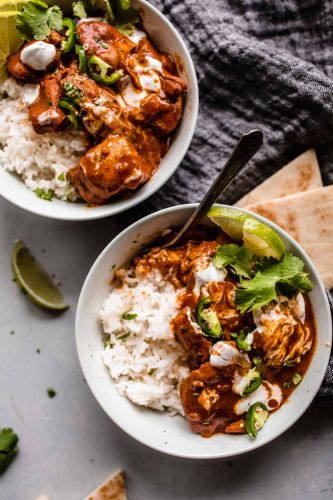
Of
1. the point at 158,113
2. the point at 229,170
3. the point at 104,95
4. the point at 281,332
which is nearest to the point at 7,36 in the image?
the point at 104,95

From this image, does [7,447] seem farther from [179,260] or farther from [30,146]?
[30,146]

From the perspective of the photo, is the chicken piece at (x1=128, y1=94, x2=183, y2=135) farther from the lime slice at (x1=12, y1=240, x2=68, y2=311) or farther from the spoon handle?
the lime slice at (x1=12, y1=240, x2=68, y2=311)

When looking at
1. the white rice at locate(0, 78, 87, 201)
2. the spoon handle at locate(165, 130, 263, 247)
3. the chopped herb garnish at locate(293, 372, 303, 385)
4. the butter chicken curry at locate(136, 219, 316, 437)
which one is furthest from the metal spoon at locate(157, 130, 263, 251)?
the chopped herb garnish at locate(293, 372, 303, 385)

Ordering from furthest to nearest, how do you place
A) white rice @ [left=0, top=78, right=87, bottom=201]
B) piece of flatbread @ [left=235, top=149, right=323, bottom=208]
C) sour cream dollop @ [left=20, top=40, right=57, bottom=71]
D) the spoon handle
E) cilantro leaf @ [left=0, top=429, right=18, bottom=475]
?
cilantro leaf @ [left=0, top=429, right=18, bottom=475]
piece of flatbread @ [left=235, top=149, right=323, bottom=208]
white rice @ [left=0, top=78, right=87, bottom=201]
sour cream dollop @ [left=20, top=40, right=57, bottom=71]
the spoon handle

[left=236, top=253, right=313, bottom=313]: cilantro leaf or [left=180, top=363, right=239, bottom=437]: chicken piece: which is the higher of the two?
[left=236, top=253, right=313, bottom=313]: cilantro leaf

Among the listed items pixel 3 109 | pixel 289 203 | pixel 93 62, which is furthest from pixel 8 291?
pixel 289 203

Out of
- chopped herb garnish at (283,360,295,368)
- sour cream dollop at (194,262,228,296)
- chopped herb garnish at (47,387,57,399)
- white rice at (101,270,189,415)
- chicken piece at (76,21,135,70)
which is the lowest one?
chopped herb garnish at (47,387,57,399)
